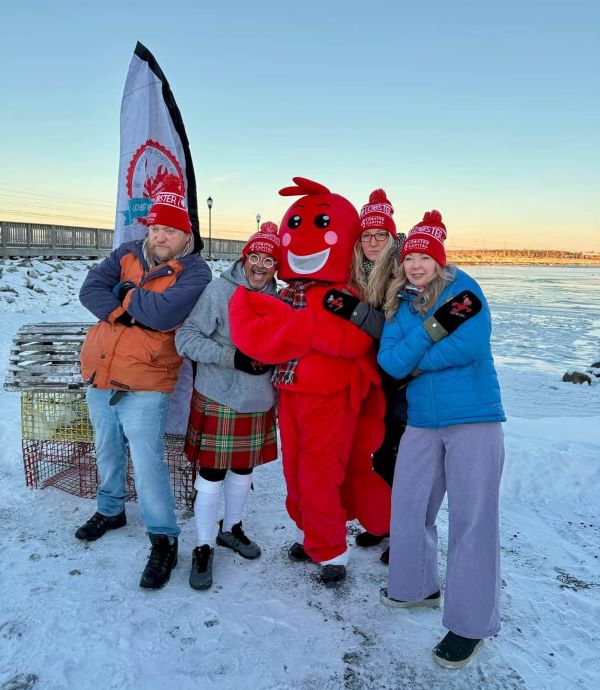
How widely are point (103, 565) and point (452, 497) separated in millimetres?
1920

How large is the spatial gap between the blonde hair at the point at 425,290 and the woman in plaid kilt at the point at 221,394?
73cm

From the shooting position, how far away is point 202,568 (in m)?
2.77

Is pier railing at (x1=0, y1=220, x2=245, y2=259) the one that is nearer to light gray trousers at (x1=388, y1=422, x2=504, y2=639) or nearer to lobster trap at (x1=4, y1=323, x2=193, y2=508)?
lobster trap at (x1=4, y1=323, x2=193, y2=508)

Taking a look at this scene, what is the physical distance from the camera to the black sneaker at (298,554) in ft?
9.96

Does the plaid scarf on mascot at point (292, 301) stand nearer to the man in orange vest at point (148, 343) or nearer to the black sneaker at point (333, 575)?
the man in orange vest at point (148, 343)

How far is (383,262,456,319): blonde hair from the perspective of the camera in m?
2.37

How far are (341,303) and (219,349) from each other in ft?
2.22

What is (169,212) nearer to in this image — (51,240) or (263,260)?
(263,260)

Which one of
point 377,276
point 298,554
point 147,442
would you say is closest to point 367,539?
point 298,554

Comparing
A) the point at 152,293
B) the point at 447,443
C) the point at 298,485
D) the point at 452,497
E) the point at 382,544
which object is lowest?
the point at 382,544

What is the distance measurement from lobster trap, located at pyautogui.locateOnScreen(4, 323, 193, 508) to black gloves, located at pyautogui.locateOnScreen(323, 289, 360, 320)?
1.44m

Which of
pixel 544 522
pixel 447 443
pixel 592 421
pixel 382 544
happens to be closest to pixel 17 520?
pixel 382 544

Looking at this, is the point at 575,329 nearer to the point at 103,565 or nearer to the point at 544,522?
the point at 544,522

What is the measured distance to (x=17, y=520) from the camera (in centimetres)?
330
